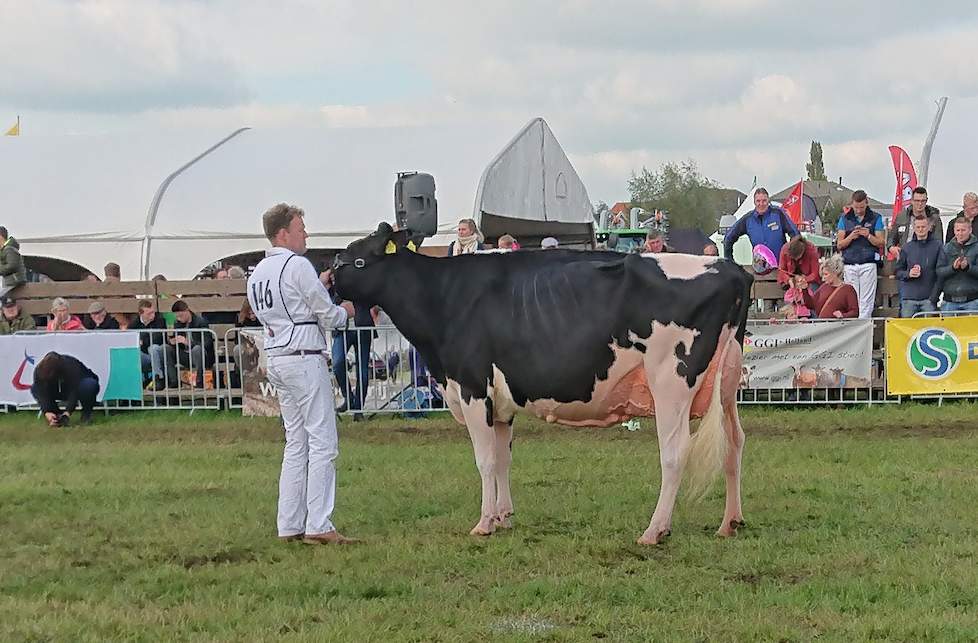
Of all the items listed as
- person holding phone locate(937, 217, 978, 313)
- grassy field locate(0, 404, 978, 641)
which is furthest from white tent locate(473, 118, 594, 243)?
grassy field locate(0, 404, 978, 641)

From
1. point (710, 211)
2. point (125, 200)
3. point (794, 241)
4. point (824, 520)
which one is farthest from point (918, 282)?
point (710, 211)

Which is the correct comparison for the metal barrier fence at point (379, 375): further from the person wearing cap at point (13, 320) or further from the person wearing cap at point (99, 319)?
the person wearing cap at point (13, 320)

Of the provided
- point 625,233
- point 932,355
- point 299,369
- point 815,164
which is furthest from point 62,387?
point 815,164

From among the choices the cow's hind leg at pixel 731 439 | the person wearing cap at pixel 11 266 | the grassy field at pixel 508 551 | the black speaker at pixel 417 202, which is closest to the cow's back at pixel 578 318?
the cow's hind leg at pixel 731 439

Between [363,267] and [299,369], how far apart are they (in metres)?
1.14

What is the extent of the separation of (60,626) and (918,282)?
11.6 metres

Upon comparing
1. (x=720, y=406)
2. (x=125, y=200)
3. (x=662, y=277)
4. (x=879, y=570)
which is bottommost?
(x=879, y=570)

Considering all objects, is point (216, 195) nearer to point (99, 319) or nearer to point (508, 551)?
point (99, 319)

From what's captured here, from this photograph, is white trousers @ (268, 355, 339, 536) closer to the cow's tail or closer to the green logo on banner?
the cow's tail

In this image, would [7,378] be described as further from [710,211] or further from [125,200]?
[710,211]

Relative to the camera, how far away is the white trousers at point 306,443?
26.3ft

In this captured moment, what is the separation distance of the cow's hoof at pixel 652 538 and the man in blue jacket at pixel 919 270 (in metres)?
8.17

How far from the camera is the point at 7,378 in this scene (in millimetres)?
16391

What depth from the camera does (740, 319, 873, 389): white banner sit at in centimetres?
1462
